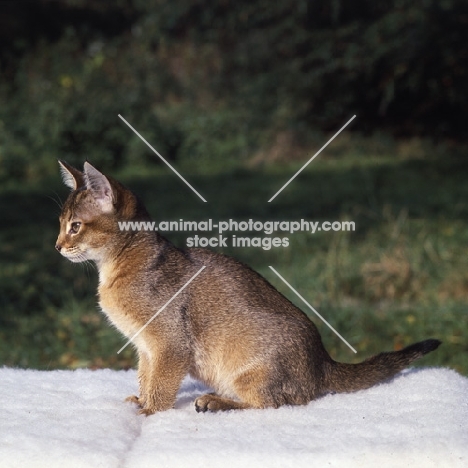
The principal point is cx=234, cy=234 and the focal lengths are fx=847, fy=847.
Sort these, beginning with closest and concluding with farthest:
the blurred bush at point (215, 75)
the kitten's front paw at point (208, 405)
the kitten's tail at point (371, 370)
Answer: the kitten's front paw at point (208, 405) → the kitten's tail at point (371, 370) → the blurred bush at point (215, 75)

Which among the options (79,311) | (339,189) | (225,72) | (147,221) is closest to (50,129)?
(225,72)

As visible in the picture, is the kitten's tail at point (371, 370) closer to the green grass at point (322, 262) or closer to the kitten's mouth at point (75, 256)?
the kitten's mouth at point (75, 256)

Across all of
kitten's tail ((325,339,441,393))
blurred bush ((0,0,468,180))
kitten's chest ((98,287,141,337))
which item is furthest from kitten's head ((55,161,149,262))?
blurred bush ((0,0,468,180))

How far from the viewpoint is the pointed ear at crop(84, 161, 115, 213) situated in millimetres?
3223

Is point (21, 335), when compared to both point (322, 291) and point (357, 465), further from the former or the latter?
point (357, 465)

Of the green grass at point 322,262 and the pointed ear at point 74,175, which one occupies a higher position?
the pointed ear at point 74,175

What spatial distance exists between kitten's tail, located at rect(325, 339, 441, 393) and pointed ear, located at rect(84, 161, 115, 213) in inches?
42.6

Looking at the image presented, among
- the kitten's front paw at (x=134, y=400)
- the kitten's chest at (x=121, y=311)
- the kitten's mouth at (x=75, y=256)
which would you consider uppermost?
the kitten's mouth at (x=75, y=256)

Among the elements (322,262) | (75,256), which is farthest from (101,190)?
(322,262)

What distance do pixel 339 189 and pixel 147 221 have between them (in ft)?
27.1

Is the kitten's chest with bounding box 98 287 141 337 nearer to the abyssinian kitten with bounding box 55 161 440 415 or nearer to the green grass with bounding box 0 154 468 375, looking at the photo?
the abyssinian kitten with bounding box 55 161 440 415

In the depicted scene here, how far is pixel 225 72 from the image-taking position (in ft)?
49.7

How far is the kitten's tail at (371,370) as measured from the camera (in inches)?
132

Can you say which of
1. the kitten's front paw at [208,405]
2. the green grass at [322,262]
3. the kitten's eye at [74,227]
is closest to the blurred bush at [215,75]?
the green grass at [322,262]
